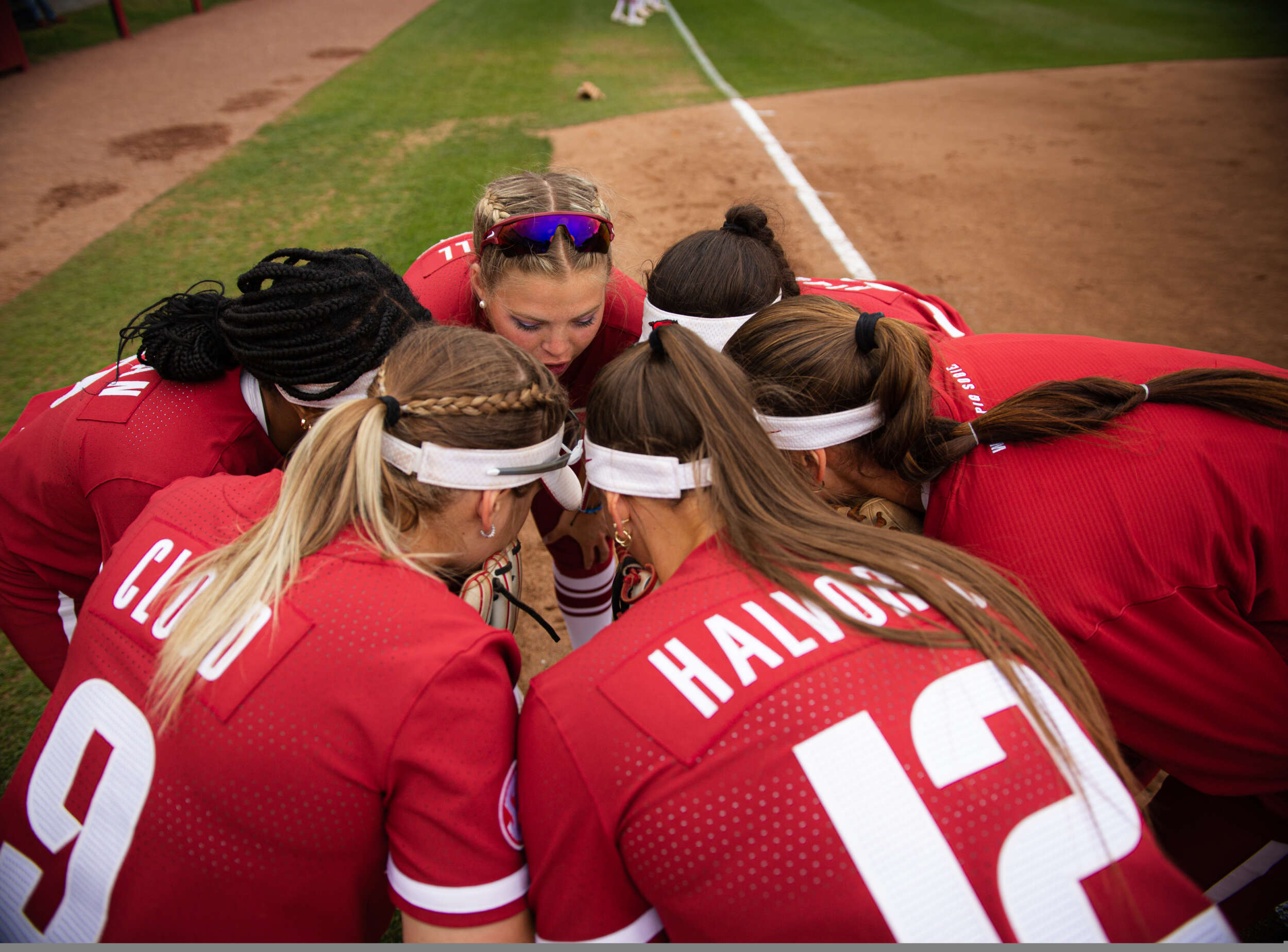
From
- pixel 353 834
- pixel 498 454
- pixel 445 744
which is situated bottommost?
pixel 353 834

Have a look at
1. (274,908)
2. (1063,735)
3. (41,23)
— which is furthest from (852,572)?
(41,23)

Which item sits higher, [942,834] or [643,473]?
[643,473]

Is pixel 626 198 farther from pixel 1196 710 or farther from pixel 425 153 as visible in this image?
pixel 1196 710

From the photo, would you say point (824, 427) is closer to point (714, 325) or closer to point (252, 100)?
point (714, 325)

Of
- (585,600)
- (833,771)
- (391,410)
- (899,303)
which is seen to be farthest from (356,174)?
(833,771)

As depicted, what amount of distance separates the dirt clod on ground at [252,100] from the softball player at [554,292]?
31.2 ft

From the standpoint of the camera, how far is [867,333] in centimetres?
187

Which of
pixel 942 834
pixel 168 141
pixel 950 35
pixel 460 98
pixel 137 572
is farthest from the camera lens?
pixel 950 35

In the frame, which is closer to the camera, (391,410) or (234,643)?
(234,643)

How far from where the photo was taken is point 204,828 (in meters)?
1.28

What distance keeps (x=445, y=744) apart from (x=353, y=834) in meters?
0.22

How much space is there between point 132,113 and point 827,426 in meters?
11.9

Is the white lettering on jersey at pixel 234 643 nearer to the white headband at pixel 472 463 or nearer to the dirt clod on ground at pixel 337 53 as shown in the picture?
the white headband at pixel 472 463

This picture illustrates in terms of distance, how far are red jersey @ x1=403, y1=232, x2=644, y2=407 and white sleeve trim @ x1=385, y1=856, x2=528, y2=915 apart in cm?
189
